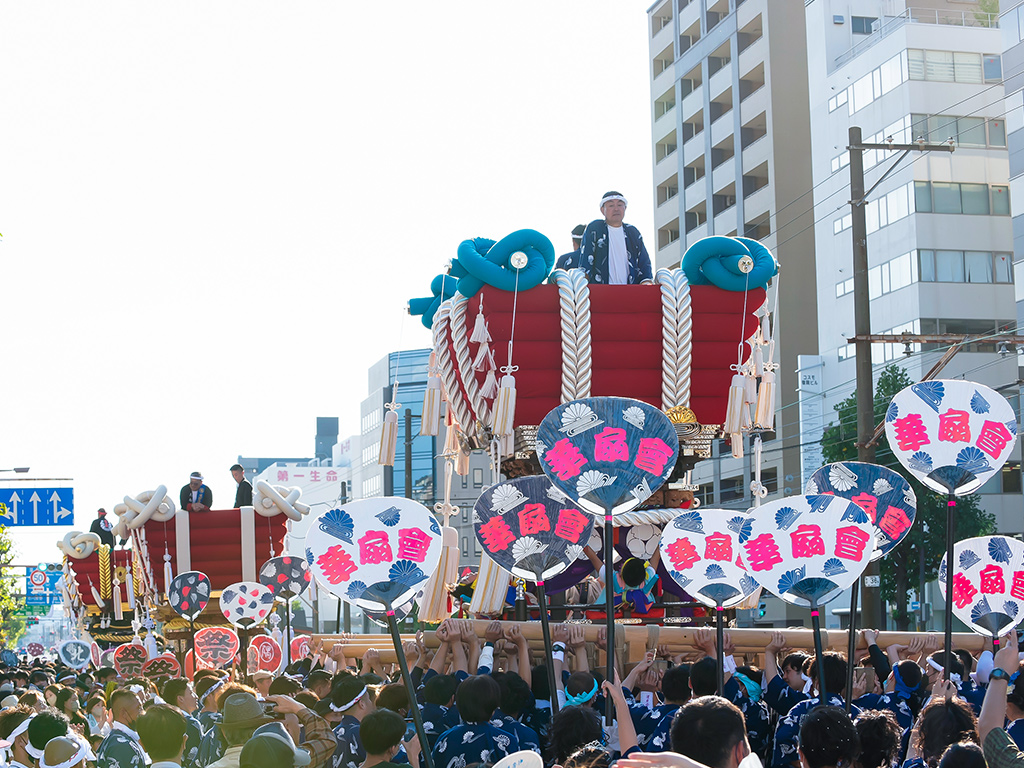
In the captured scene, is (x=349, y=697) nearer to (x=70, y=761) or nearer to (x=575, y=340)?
(x=70, y=761)

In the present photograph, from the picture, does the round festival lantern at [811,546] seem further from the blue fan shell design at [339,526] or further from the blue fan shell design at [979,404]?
the blue fan shell design at [339,526]

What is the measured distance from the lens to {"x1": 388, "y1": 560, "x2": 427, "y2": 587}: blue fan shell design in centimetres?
644

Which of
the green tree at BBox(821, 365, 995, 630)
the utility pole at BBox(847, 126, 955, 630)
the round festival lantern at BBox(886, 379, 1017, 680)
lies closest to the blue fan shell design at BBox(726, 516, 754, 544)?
the round festival lantern at BBox(886, 379, 1017, 680)

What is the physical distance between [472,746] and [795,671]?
198 cm

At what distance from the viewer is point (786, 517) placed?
6078 mm

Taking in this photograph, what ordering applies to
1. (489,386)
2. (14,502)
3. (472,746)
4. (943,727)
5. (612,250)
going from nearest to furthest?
(943,727)
(472,746)
(489,386)
(612,250)
(14,502)

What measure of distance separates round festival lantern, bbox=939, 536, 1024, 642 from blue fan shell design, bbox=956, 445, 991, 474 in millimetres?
602

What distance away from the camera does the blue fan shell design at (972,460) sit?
6.82 m

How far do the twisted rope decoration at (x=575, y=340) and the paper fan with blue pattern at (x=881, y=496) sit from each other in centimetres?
322

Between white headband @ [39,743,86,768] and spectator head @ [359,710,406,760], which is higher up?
spectator head @ [359,710,406,760]

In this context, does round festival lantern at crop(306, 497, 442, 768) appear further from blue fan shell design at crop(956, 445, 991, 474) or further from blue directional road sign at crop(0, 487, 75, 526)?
blue directional road sign at crop(0, 487, 75, 526)

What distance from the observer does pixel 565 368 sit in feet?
34.1

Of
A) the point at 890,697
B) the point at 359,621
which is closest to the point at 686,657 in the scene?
the point at 890,697

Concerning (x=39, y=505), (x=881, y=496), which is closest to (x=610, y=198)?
(x=881, y=496)
